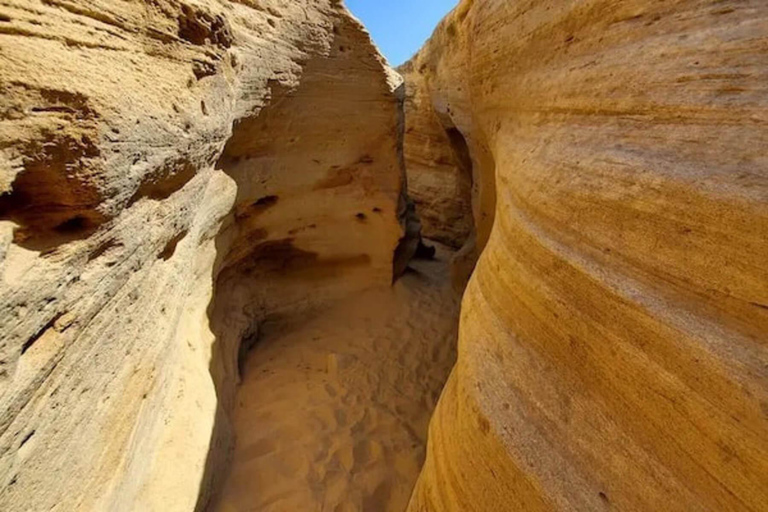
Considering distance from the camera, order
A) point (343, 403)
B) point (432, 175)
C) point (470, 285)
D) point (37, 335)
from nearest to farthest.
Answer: point (37, 335) < point (470, 285) < point (343, 403) < point (432, 175)

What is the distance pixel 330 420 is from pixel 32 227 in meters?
2.95

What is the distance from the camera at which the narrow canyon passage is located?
3.20 meters

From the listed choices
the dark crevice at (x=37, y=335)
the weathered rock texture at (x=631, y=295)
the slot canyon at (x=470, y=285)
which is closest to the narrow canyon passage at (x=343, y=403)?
the slot canyon at (x=470, y=285)

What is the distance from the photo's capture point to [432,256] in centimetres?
841

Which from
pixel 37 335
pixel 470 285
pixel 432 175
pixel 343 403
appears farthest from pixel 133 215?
pixel 432 175

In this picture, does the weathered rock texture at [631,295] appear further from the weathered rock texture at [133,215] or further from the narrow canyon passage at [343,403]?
the weathered rock texture at [133,215]

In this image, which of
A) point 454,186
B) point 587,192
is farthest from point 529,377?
point 454,186

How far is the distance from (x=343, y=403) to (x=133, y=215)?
2811mm

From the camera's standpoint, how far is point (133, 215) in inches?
78.2

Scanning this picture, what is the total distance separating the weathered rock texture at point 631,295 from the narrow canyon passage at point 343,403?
3.73 feet

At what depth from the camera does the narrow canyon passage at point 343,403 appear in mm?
3201

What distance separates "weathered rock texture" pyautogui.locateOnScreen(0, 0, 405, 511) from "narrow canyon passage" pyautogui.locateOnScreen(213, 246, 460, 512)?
1.20 ft

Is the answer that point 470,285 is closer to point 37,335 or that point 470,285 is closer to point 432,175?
point 37,335

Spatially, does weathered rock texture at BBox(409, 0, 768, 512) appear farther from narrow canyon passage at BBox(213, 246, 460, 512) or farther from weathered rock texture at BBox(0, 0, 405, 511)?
weathered rock texture at BBox(0, 0, 405, 511)
